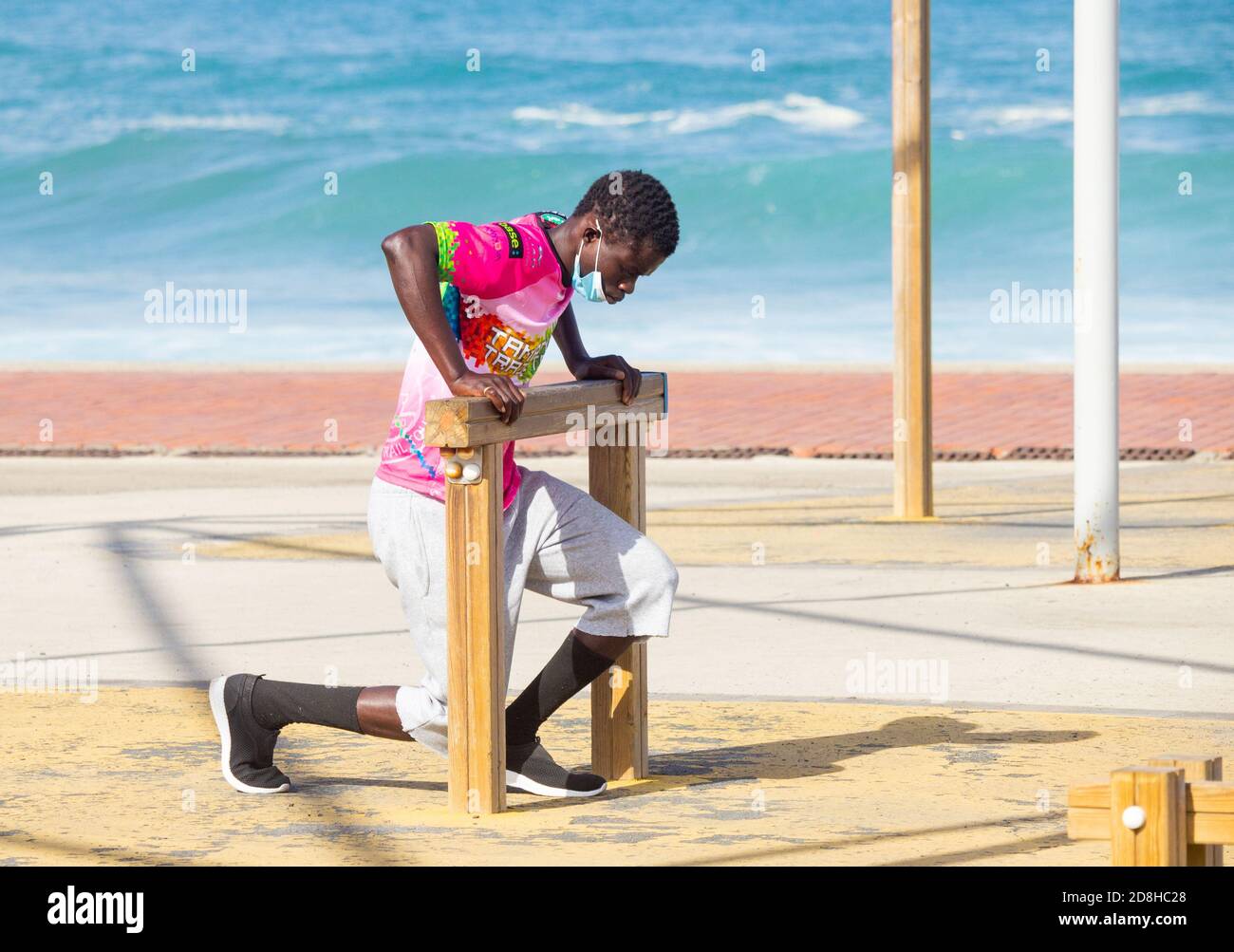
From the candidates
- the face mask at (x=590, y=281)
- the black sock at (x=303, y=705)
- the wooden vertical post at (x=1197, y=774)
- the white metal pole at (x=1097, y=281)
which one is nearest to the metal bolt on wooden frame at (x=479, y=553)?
the face mask at (x=590, y=281)

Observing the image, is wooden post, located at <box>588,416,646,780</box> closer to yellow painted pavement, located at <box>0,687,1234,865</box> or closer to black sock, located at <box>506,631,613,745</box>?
yellow painted pavement, located at <box>0,687,1234,865</box>

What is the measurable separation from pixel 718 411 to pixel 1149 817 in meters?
13.7

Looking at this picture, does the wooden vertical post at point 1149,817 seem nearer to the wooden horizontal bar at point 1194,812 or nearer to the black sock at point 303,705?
the wooden horizontal bar at point 1194,812

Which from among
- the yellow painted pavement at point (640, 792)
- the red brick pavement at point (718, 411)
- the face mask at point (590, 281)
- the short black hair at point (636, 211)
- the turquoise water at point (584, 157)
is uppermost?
the turquoise water at point (584, 157)

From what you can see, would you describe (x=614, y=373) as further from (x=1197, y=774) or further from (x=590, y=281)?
(x=1197, y=774)

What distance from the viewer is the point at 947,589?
863 centimetres

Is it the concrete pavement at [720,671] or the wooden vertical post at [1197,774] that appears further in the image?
the concrete pavement at [720,671]

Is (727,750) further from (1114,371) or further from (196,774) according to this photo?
(1114,371)

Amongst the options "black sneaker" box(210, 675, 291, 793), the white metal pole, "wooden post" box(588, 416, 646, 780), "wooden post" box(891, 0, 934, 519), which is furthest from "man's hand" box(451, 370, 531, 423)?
"wooden post" box(891, 0, 934, 519)

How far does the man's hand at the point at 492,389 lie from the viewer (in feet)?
15.4

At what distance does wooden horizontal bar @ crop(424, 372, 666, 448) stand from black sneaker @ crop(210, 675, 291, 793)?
40.1 inches

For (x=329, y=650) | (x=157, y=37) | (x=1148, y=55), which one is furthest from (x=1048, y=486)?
(x=157, y=37)

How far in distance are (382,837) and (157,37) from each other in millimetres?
51343

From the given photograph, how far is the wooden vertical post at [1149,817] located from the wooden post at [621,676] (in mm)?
2239
